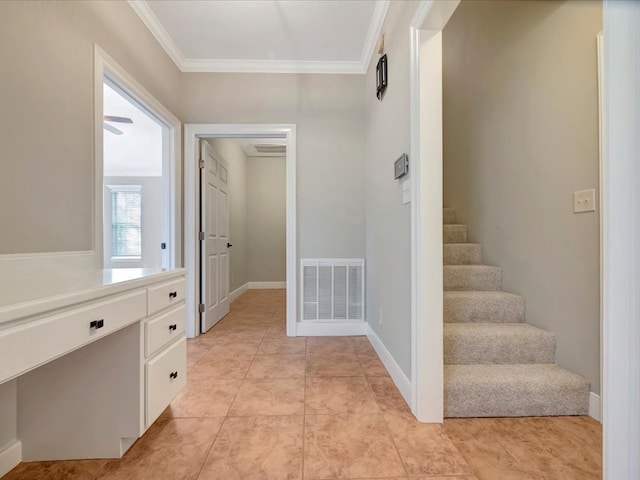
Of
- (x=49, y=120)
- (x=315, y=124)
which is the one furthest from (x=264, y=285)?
(x=49, y=120)

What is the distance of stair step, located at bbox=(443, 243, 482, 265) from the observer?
8.50ft

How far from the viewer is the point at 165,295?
145 centimetres

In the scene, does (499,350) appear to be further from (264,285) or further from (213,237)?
(264,285)

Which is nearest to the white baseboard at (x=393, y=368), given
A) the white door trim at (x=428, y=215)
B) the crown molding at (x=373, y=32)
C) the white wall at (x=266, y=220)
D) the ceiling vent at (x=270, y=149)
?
the white door trim at (x=428, y=215)

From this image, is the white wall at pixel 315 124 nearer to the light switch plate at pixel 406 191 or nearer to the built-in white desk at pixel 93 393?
the light switch plate at pixel 406 191

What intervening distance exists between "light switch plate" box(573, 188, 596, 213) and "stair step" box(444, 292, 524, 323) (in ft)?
2.35

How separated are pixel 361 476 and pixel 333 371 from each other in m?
0.96

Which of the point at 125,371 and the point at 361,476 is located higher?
the point at 125,371

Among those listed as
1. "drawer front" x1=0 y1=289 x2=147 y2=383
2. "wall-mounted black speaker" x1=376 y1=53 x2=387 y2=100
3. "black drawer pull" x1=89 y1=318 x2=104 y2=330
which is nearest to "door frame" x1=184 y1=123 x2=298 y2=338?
"wall-mounted black speaker" x1=376 y1=53 x2=387 y2=100

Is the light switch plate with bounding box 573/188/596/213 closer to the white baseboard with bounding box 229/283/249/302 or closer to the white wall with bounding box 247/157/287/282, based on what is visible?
the white baseboard with bounding box 229/283/249/302

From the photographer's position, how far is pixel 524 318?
2.10 metres

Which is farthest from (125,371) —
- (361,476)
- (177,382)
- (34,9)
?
(34,9)

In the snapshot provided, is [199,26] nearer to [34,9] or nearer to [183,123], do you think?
[183,123]

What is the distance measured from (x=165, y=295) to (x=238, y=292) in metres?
3.93
